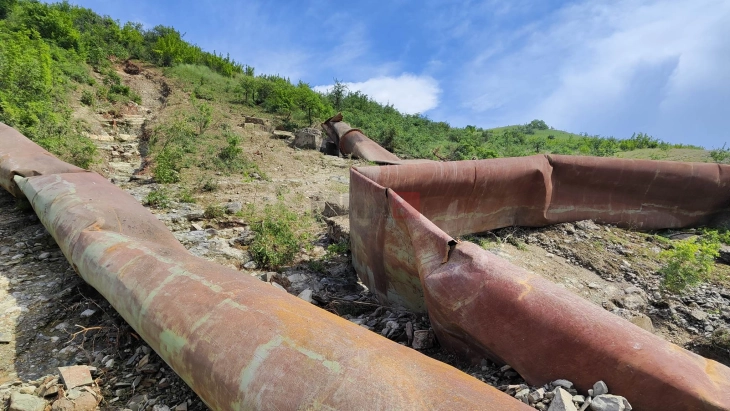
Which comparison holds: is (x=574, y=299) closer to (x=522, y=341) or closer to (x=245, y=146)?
(x=522, y=341)

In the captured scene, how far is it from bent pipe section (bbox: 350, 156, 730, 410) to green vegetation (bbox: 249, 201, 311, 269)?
2.61 feet

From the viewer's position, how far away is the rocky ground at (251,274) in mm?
1778

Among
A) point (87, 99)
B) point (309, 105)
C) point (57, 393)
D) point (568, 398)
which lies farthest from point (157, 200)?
point (309, 105)

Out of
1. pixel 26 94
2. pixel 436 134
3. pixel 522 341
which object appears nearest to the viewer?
pixel 522 341

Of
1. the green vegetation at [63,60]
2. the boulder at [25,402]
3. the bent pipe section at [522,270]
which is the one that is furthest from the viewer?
the green vegetation at [63,60]

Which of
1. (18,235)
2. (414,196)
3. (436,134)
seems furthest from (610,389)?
(436,134)

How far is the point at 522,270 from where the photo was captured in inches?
66.7

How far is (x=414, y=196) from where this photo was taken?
11.2 feet

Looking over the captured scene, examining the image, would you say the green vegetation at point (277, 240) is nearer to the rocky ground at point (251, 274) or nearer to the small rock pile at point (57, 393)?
the rocky ground at point (251, 274)

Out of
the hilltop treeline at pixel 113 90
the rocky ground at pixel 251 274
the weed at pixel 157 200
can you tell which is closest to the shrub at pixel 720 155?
the hilltop treeline at pixel 113 90

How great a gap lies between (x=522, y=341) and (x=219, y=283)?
54.4 inches

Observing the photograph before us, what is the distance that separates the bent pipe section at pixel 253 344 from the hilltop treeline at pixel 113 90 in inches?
170

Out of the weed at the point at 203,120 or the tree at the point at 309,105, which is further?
the tree at the point at 309,105

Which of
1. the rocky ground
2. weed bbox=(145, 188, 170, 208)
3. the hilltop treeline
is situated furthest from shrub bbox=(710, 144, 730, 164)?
weed bbox=(145, 188, 170, 208)
